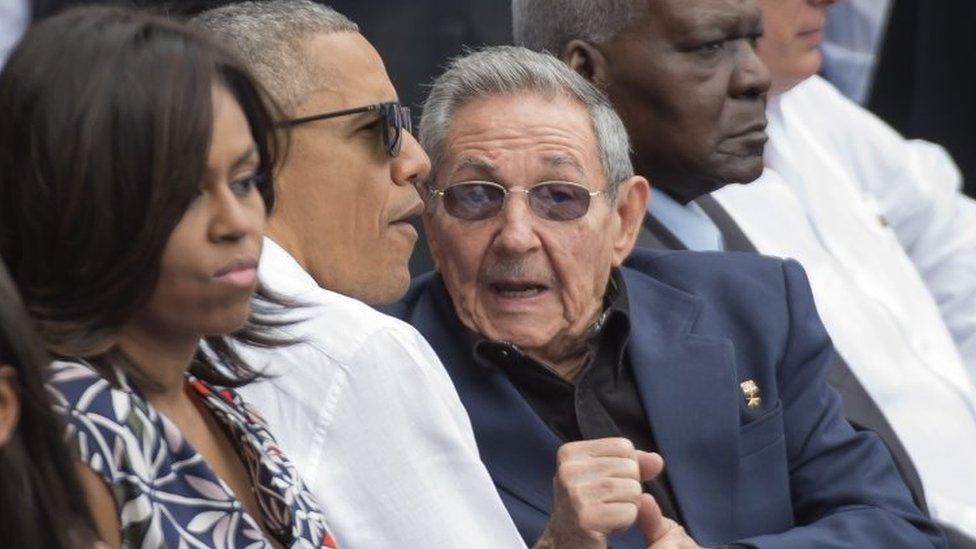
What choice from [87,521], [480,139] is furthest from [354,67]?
[87,521]

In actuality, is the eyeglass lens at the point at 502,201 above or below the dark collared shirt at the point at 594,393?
above

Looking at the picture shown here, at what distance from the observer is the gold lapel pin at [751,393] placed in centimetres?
371

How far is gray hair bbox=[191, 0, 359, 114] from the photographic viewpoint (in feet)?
10.7

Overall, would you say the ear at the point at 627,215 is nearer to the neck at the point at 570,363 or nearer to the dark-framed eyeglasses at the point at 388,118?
the neck at the point at 570,363

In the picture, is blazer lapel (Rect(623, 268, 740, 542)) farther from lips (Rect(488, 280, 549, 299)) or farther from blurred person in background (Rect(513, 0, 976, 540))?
blurred person in background (Rect(513, 0, 976, 540))

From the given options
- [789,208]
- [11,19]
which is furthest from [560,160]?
[11,19]

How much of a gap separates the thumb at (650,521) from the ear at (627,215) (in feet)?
2.16

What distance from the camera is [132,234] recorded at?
238cm

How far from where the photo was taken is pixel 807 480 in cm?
373

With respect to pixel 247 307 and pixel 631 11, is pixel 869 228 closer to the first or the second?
pixel 631 11

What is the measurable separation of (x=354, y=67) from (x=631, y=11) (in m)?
1.18

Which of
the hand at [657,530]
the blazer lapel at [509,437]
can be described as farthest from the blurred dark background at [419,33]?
the hand at [657,530]

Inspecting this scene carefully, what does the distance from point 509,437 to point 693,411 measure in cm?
34

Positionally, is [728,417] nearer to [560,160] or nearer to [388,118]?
[560,160]
